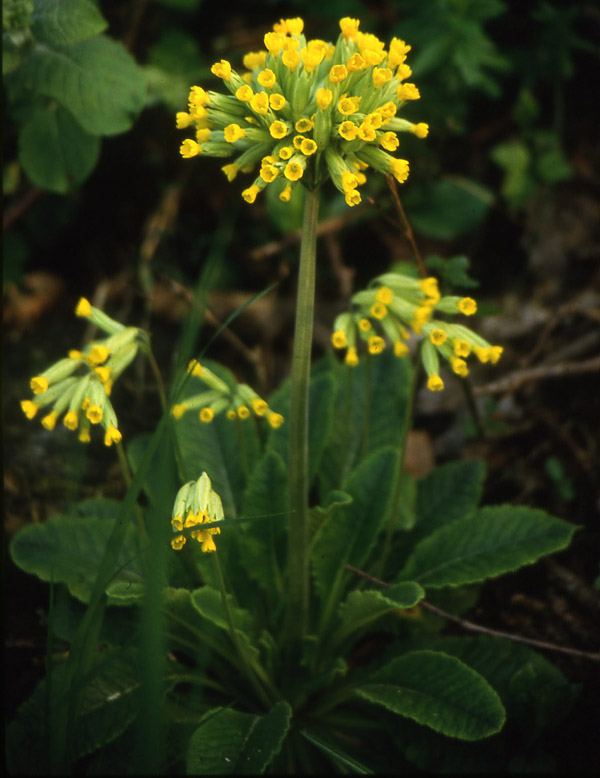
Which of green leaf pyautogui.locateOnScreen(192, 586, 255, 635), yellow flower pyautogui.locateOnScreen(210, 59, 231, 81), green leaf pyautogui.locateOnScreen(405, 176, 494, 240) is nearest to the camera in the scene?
yellow flower pyautogui.locateOnScreen(210, 59, 231, 81)

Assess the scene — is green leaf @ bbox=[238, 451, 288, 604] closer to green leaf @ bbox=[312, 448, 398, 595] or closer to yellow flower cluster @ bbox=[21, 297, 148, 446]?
green leaf @ bbox=[312, 448, 398, 595]

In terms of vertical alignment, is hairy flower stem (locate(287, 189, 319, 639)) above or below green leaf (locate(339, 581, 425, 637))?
above

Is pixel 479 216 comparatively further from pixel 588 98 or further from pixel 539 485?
pixel 539 485

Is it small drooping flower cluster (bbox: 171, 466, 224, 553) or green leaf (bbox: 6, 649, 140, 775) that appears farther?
green leaf (bbox: 6, 649, 140, 775)

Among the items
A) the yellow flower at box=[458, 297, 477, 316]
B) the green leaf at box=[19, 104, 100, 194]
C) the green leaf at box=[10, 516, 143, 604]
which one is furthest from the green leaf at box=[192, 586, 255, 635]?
the green leaf at box=[19, 104, 100, 194]

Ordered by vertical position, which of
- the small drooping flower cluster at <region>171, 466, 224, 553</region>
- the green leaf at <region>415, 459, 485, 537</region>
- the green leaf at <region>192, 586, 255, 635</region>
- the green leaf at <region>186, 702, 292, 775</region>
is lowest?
the green leaf at <region>186, 702, 292, 775</region>

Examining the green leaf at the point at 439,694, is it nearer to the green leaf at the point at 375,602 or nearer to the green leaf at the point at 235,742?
the green leaf at the point at 375,602

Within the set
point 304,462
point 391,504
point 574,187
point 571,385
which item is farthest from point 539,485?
point 574,187
